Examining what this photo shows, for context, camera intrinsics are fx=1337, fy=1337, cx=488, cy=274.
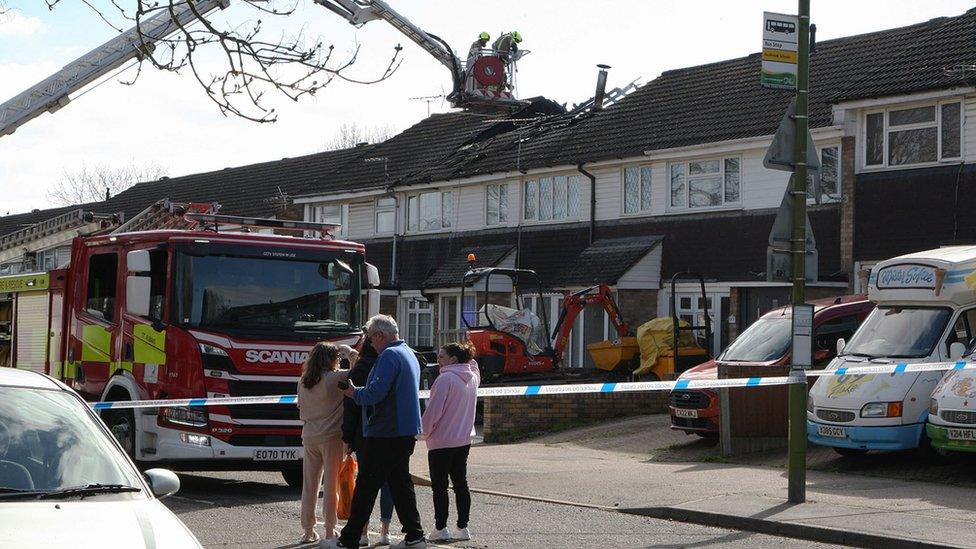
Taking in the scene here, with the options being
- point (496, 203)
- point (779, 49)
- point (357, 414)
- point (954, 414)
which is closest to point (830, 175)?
point (496, 203)

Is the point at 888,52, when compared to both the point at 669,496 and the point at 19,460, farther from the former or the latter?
the point at 19,460

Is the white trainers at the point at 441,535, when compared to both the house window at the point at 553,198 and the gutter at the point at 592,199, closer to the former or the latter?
the gutter at the point at 592,199

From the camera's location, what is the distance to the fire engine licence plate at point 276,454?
13578 millimetres

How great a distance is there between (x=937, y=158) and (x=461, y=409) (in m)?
15.9

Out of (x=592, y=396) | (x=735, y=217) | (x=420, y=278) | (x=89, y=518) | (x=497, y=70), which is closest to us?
(x=89, y=518)

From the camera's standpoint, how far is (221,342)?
→ 13.6 metres

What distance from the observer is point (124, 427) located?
1393cm

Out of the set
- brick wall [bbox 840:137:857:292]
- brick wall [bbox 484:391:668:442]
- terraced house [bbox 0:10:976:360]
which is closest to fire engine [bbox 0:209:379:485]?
brick wall [bbox 484:391:668:442]

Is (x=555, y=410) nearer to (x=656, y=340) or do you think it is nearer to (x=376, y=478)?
(x=656, y=340)

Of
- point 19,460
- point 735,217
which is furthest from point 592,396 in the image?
point 19,460

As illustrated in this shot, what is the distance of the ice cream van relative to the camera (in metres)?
15.5

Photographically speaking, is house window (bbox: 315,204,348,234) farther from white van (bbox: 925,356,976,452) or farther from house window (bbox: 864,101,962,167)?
white van (bbox: 925,356,976,452)

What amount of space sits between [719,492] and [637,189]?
18.2m

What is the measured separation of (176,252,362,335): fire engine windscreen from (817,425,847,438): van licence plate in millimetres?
5774
